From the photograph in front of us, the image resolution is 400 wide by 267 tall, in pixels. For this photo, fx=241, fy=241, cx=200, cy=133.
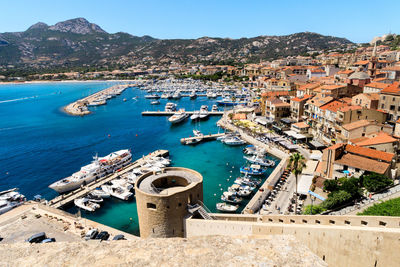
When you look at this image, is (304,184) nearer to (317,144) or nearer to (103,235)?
(317,144)

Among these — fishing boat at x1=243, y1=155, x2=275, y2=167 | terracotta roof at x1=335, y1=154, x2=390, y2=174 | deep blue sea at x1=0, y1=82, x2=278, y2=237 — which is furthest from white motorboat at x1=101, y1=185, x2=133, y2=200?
terracotta roof at x1=335, y1=154, x2=390, y2=174

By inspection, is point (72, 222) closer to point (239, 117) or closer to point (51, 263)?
point (51, 263)

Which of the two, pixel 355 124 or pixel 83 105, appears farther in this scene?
pixel 83 105

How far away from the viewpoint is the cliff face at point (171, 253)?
237 inches

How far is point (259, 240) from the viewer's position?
22.3 feet

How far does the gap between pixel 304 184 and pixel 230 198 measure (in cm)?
1066

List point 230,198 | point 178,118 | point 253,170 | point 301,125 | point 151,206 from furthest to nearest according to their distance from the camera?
point 178,118 < point 301,125 < point 253,170 < point 230,198 < point 151,206

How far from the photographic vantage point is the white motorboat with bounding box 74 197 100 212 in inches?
1362

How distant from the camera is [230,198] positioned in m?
35.0

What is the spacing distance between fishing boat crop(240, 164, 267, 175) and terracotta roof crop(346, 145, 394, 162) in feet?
45.1

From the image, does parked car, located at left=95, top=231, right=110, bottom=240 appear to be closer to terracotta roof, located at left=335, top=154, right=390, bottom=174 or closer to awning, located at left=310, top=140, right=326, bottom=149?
terracotta roof, located at left=335, top=154, right=390, bottom=174

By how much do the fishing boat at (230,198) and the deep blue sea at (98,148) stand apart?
1455 millimetres

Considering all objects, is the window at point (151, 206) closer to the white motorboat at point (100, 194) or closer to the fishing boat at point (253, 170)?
the white motorboat at point (100, 194)

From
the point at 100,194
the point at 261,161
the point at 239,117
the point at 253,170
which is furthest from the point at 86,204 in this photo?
the point at 239,117
